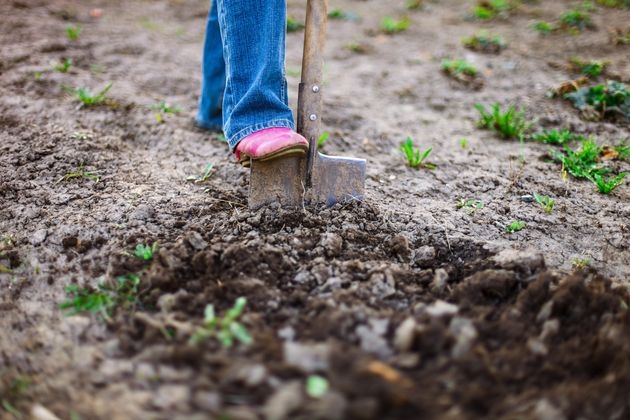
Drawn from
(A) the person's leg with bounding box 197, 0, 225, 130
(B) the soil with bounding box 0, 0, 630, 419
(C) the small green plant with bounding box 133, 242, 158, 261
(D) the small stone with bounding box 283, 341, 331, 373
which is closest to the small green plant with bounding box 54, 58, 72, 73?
(B) the soil with bounding box 0, 0, 630, 419

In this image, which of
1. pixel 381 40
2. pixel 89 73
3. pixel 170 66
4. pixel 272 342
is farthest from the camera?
pixel 381 40

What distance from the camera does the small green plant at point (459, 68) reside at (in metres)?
4.10

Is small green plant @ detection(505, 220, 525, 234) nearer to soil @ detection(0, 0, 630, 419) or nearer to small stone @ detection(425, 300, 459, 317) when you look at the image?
soil @ detection(0, 0, 630, 419)

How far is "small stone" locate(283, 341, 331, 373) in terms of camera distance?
4.38ft

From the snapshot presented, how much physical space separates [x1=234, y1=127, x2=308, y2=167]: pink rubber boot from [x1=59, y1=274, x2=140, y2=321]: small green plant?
649 mm

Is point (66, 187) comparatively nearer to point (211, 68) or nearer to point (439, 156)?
point (211, 68)

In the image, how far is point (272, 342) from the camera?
4.72ft

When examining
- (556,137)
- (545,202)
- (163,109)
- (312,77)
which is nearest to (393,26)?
(556,137)

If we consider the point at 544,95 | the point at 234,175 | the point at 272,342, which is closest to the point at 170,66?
the point at 234,175

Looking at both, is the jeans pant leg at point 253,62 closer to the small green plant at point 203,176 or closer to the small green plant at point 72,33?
the small green plant at point 203,176

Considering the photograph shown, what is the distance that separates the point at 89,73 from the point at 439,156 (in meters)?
2.48

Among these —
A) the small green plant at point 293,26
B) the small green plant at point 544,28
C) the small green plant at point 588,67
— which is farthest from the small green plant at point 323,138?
the small green plant at point 544,28

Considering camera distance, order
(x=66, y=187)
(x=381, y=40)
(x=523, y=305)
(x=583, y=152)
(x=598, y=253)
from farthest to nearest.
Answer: (x=381, y=40)
(x=583, y=152)
(x=66, y=187)
(x=598, y=253)
(x=523, y=305)

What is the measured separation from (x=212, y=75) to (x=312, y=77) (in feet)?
3.27
